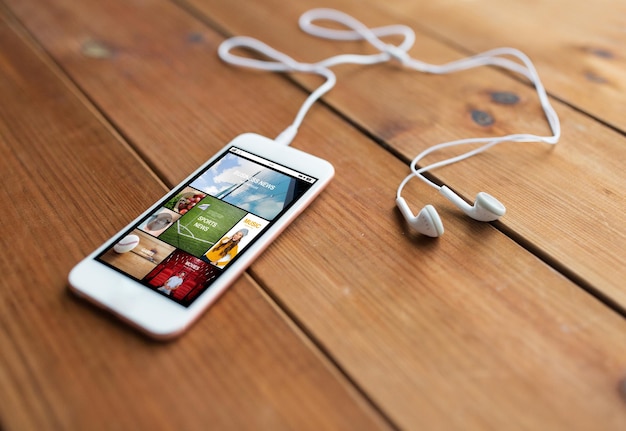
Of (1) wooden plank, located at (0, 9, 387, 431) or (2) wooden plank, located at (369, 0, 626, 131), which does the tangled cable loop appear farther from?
(1) wooden plank, located at (0, 9, 387, 431)

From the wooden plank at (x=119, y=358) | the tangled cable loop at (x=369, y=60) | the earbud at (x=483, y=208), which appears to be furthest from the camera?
the tangled cable loop at (x=369, y=60)

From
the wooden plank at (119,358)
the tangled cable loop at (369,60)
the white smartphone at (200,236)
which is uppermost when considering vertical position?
the tangled cable loop at (369,60)

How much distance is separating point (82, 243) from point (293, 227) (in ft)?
0.63

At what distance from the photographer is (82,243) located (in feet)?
1.58

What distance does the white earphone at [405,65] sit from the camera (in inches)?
19.4

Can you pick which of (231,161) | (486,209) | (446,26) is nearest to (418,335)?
(486,209)

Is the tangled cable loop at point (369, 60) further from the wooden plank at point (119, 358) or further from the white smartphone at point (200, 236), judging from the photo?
the wooden plank at point (119, 358)

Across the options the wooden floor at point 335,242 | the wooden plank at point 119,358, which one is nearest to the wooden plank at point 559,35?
the wooden floor at point 335,242

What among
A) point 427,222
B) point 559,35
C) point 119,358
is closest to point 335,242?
point 427,222

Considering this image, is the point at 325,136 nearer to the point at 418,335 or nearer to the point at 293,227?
the point at 293,227

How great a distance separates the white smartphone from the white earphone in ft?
0.20

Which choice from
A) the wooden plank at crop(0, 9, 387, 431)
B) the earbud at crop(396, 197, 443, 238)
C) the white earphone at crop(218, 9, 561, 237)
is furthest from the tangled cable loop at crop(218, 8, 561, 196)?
the wooden plank at crop(0, 9, 387, 431)

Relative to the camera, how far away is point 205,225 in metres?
0.48

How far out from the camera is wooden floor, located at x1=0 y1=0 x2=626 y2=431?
381mm
